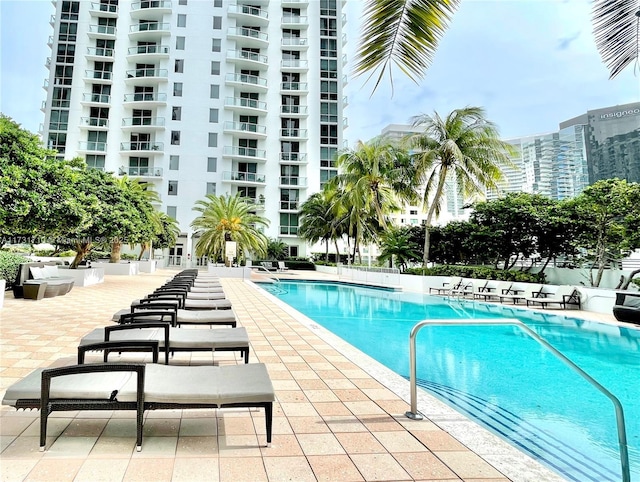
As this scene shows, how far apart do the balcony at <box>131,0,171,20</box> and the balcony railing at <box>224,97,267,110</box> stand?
34.5 ft

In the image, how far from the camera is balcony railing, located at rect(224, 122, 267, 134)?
37.1 meters

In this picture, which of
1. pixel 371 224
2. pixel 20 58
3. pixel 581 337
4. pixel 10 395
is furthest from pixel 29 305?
pixel 371 224

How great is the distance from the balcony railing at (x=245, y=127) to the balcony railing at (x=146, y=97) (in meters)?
6.45

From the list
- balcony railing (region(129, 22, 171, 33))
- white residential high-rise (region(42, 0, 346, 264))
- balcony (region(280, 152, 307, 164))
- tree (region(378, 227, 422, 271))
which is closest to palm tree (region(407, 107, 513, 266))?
tree (region(378, 227, 422, 271))

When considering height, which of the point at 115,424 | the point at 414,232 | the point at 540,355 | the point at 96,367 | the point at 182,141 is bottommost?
the point at 540,355

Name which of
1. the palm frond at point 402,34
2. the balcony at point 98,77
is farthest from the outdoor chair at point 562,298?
the balcony at point 98,77

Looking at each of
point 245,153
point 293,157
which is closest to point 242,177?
point 245,153

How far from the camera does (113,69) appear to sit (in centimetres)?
3719

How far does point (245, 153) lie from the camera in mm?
37281

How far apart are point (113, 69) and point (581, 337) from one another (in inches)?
1707

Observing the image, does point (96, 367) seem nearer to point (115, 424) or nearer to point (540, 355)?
point (115, 424)

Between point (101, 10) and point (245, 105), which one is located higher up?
point (101, 10)

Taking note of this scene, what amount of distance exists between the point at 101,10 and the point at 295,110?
21.4 metres

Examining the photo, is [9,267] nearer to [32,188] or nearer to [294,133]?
[32,188]
